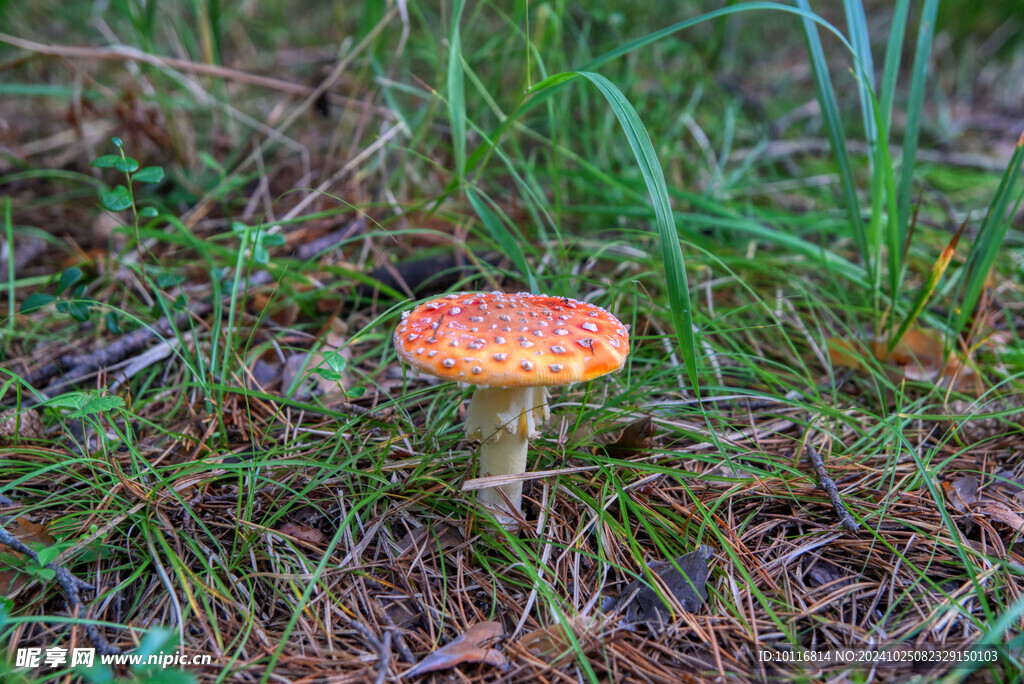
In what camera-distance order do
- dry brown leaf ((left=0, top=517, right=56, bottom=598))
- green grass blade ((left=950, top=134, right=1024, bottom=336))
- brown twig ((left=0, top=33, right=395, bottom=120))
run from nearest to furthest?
dry brown leaf ((left=0, top=517, right=56, bottom=598)) → green grass blade ((left=950, top=134, right=1024, bottom=336)) → brown twig ((left=0, top=33, right=395, bottom=120))

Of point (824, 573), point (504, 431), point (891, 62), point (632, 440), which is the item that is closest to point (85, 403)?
point (504, 431)

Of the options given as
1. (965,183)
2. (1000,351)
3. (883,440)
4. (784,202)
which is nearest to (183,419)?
(883,440)

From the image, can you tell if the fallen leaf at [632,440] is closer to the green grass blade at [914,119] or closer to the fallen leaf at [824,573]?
the fallen leaf at [824,573]

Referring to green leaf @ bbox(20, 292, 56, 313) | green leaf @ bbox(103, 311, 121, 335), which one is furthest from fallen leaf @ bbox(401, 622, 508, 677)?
green leaf @ bbox(20, 292, 56, 313)

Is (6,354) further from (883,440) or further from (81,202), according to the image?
(883,440)

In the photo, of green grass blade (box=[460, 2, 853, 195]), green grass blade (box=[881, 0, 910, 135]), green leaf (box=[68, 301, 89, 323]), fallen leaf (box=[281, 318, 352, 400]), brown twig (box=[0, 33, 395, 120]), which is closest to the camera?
green grass blade (box=[460, 2, 853, 195])

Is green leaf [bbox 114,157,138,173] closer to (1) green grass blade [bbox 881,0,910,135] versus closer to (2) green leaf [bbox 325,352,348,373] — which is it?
(2) green leaf [bbox 325,352,348,373]

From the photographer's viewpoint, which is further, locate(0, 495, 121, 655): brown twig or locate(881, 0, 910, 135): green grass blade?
locate(881, 0, 910, 135): green grass blade

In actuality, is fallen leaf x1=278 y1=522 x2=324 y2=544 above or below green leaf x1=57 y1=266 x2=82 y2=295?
below
